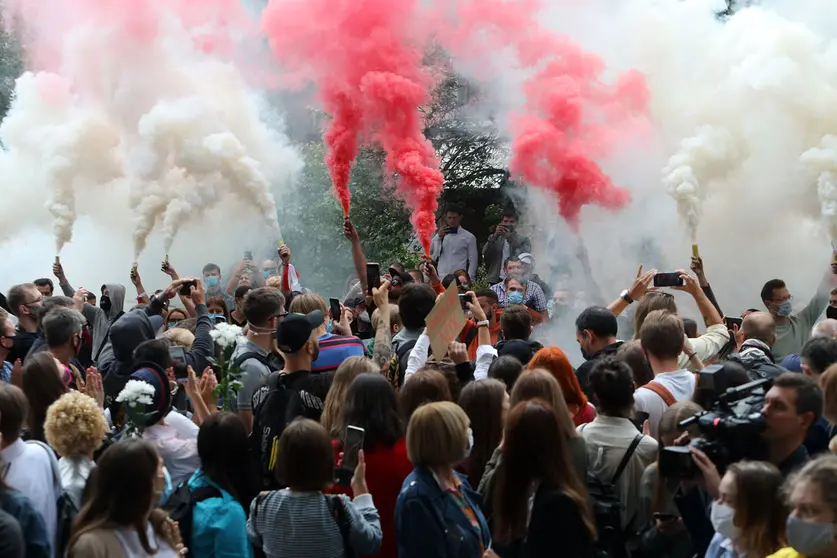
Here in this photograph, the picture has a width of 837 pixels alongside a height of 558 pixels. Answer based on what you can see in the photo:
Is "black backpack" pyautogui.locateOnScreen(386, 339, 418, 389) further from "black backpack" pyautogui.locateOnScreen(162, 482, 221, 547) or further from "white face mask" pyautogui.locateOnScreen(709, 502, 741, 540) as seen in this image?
"white face mask" pyautogui.locateOnScreen(709, 502, 741, 540)

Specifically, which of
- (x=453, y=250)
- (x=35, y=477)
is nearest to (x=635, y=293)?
(x=35, y=477)

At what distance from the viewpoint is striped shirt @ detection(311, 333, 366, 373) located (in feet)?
20.4

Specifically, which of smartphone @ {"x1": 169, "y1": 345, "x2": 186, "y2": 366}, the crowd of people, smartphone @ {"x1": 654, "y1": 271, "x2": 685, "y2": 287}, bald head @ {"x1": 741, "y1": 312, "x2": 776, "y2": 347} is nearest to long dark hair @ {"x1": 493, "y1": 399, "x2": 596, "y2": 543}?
the crowd of people

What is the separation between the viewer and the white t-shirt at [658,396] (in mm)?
5512

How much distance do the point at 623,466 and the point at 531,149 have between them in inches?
392

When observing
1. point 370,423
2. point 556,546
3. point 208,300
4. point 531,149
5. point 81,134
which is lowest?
point 556,546

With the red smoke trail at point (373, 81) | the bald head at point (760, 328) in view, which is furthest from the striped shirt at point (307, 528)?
the red smoke trail at point (373, 81)

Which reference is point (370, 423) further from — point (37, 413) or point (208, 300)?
point (208, 300)

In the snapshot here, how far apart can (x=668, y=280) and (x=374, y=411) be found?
4.41 m

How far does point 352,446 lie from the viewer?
4707 millimetres

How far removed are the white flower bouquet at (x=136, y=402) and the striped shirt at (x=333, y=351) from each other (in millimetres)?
1232

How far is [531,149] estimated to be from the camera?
46.9ft

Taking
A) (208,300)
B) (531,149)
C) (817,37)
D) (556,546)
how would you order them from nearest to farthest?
(556,546)
(208,300)
(817,37)
(531,149)

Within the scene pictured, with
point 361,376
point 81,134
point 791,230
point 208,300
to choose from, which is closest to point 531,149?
point 791,230
